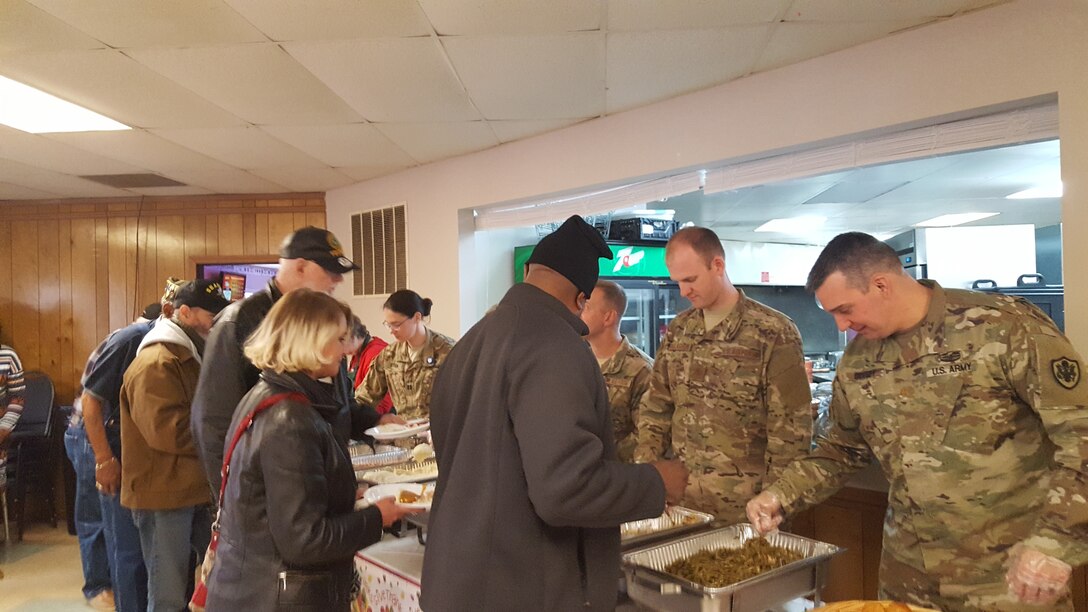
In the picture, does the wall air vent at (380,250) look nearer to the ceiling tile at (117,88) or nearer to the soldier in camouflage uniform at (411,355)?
the soldier in camouflage uniform at (411,355)

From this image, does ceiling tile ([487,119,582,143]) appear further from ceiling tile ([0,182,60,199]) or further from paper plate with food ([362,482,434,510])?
ceiling tile ([0,182,60,199])

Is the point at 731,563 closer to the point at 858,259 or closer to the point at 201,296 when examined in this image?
the point at 858,259

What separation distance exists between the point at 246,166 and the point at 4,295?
281 cm

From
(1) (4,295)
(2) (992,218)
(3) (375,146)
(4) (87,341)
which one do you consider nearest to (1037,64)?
(3) (375,146)

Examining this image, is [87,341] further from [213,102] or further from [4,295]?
[213,102]

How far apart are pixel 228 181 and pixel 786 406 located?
426 centimetres

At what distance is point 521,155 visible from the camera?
3.84 metres

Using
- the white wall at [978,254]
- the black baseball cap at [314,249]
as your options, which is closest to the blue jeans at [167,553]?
the black baseball cap at [314,249]

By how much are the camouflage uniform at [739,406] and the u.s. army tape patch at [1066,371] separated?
712mm

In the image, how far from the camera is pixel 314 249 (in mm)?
2238

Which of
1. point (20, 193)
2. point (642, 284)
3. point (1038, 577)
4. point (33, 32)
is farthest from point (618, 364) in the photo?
point (20, 193)

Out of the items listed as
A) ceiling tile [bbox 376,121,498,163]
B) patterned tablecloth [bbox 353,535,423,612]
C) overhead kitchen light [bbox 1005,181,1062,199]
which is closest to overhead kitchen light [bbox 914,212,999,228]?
overhead kitchen light [bbox 1005,181,1062,199]

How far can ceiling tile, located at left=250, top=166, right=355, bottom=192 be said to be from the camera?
14.6 ft

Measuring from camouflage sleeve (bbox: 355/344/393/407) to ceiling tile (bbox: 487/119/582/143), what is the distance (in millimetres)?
1362
